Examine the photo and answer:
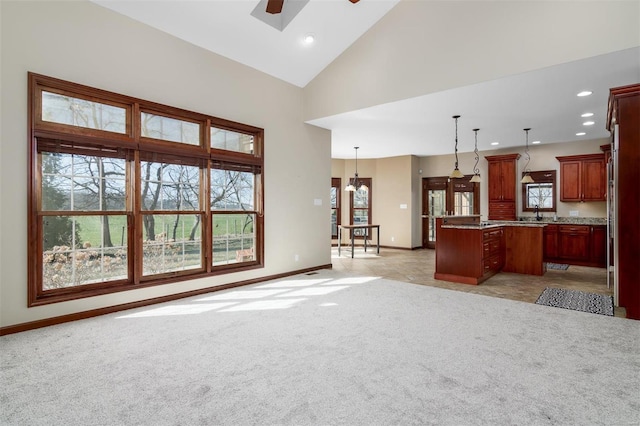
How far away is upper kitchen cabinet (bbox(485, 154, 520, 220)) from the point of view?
26.8ft

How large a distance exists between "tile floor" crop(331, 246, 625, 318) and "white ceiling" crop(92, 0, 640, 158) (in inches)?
110

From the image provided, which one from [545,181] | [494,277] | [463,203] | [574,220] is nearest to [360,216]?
[463,203]

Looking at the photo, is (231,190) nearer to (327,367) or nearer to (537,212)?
(327,367)

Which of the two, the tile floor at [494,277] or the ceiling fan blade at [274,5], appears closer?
the ceiling fan blade at [274,5]

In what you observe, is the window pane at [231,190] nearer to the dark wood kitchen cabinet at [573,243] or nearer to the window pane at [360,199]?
the window pane at [360,199]

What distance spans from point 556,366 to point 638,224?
7.82ft

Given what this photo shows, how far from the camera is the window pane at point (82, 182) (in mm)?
3373

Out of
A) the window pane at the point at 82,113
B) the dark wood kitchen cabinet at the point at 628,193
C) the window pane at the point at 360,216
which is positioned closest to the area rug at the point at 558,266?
the dark wood kitchen cabinet at the point at 628,193

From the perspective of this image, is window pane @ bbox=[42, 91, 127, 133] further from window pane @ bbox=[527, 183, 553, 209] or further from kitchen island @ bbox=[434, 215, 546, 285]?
window pane @ bbox=[527, 183, 553, 209]

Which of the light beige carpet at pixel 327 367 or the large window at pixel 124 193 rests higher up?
the large window at pixel 124 193

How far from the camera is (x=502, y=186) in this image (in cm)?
834

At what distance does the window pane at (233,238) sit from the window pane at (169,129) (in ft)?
3.79

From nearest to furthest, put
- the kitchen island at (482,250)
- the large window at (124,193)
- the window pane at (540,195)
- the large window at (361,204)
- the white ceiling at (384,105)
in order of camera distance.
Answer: the large window at (124,193)
the white ceiling at (384,105)
the kitchen island at (482,250)
the window pane at (540,195)
the large window at (361,204)

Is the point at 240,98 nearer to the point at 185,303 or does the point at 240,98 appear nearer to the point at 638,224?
the point at 185,303
